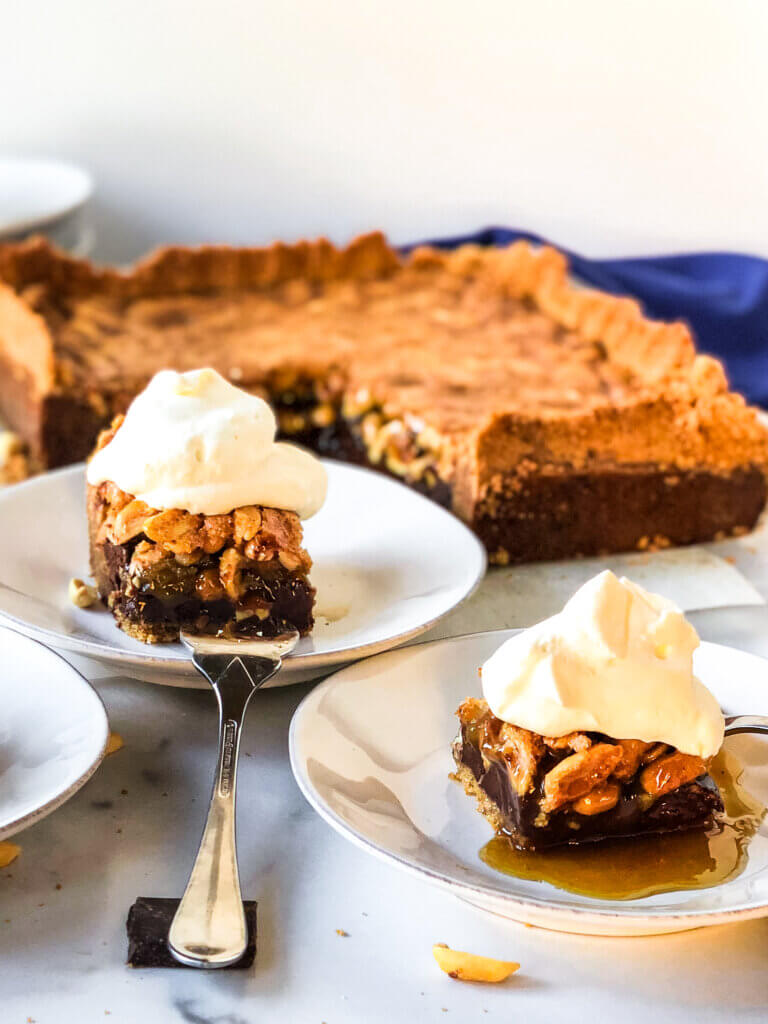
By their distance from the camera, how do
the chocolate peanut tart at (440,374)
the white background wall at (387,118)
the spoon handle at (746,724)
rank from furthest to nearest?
the white background wall at (387,118)
the chocolate peanut tart at (440,374)
the spoon handle at (746,724)

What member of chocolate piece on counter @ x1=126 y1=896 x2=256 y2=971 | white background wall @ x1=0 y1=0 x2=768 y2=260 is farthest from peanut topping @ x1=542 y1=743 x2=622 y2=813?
white background wall @ x1=0 y1=0 x2=768 y2=260

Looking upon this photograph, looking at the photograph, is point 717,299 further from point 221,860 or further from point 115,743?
point 221,860

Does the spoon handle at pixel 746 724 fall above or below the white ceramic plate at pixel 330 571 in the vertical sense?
above

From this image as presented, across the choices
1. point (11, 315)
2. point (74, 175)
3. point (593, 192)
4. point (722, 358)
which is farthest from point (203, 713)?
point (593, 192)

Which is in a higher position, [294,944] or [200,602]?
[200,602]

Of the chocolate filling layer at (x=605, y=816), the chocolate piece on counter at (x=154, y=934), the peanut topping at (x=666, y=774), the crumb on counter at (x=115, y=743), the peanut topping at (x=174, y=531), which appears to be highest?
the peanut topping at (x=174, y=531)

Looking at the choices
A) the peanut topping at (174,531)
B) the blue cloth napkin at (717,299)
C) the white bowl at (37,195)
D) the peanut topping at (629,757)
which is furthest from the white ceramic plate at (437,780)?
the white bowl at (37,195)

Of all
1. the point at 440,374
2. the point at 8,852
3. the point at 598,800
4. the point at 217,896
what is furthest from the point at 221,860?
the point at 440,374

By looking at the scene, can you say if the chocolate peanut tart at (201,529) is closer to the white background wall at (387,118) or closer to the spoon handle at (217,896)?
the spoon handle at (217,896)
